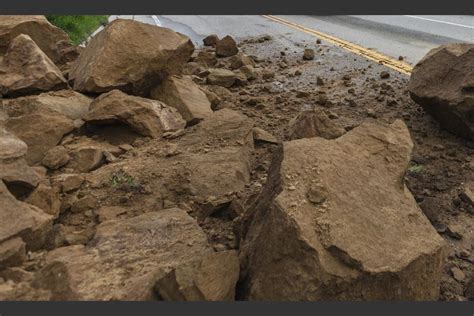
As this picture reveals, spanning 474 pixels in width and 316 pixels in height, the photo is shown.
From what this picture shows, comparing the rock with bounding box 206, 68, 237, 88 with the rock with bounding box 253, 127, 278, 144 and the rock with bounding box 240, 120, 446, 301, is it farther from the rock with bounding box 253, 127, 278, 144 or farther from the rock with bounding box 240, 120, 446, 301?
the rock with bounding box 240, 120, 446, 301

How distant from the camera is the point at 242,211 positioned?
4.11 m

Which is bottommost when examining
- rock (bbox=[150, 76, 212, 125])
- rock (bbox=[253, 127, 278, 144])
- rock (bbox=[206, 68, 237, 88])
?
rock (bbox=[206, 68, 237, 88])

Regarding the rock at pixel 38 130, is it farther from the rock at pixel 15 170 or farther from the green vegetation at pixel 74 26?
the green vegetation at pixel 74 26

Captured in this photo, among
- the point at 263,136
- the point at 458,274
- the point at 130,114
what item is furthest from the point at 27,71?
the point at 458,274

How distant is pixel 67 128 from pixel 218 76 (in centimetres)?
278

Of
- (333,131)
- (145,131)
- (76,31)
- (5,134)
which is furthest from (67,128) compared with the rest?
(76,31)

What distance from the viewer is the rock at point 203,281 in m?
2.73

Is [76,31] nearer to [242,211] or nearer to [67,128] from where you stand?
[67,128]

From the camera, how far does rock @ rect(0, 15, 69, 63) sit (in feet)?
22.5

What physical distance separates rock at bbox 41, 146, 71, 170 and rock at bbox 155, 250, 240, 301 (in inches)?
90.2

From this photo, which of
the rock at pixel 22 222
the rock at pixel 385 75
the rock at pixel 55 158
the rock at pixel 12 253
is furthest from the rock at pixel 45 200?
the rock at pixel 385 75

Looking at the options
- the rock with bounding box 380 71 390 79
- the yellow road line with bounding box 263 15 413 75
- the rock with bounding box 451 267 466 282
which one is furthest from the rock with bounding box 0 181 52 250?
→ the yellow road line with bounding box 263 15 413 75

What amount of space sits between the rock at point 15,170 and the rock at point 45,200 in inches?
2.1

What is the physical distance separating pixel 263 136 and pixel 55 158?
209cm
